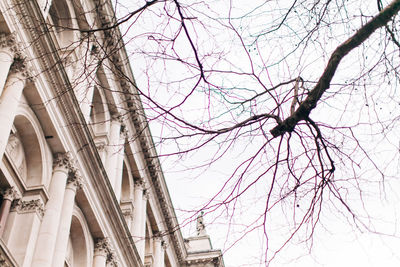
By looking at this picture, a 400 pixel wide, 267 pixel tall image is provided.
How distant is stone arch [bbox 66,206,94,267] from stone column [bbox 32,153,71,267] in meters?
2.32

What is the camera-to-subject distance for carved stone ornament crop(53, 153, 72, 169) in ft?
60.0

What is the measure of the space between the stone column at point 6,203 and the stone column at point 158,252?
1471 cm

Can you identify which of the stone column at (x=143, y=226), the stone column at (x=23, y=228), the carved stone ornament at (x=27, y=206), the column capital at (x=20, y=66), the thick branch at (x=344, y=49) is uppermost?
the stone column at (x=143, y=226)

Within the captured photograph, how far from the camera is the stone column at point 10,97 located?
45.5 feet

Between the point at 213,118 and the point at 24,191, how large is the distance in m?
11.2

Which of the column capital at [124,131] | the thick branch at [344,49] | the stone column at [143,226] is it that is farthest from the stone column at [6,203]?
the thick branch at [344,49]

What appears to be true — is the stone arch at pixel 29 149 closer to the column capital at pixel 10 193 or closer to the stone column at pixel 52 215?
the stone column at pixel 52 215

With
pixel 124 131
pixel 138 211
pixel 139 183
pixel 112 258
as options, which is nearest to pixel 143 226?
pixel 138 211

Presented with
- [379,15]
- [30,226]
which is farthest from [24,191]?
[379,15]

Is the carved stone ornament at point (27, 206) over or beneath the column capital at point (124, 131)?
beneath

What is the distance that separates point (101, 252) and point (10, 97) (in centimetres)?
843

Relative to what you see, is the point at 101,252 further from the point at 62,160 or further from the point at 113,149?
the point at 113,149

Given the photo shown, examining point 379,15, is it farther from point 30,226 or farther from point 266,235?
point 30,226

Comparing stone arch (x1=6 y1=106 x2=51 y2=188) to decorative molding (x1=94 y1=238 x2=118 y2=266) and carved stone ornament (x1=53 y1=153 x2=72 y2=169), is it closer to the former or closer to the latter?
carved stone ornament (x1=53 y1=153 x2=72 y2=169)
